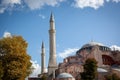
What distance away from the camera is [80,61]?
52.8 m

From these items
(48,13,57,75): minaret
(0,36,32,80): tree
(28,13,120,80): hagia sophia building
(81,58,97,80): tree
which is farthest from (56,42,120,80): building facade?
(0,36,32,80): tree

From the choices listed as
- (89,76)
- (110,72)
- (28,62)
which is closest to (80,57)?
(110,72)

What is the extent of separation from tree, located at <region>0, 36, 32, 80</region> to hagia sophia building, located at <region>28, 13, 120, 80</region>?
14.5 meters

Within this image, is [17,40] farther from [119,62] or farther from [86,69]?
[119,62]

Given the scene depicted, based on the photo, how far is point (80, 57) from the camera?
5434cm

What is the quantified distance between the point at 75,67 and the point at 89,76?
36.2ft

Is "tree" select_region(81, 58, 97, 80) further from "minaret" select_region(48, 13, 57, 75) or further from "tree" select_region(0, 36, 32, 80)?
"minaret" select_region(48, 13, 57, 75)

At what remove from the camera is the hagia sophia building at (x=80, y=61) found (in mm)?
48250

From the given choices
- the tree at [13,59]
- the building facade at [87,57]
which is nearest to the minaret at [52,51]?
the building facade at [87,57]

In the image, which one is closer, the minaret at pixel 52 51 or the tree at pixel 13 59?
the tree at pixel 13 59

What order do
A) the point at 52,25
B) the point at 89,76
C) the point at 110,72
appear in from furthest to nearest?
1. the point at 52,25
2. the point at 110,72
3. the point at 89,76

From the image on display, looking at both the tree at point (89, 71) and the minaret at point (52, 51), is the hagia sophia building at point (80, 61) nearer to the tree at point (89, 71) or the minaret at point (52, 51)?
the minaret at point (52, 51)

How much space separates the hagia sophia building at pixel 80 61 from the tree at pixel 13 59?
14.5m

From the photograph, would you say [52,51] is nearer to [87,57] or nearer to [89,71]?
[87,57]
